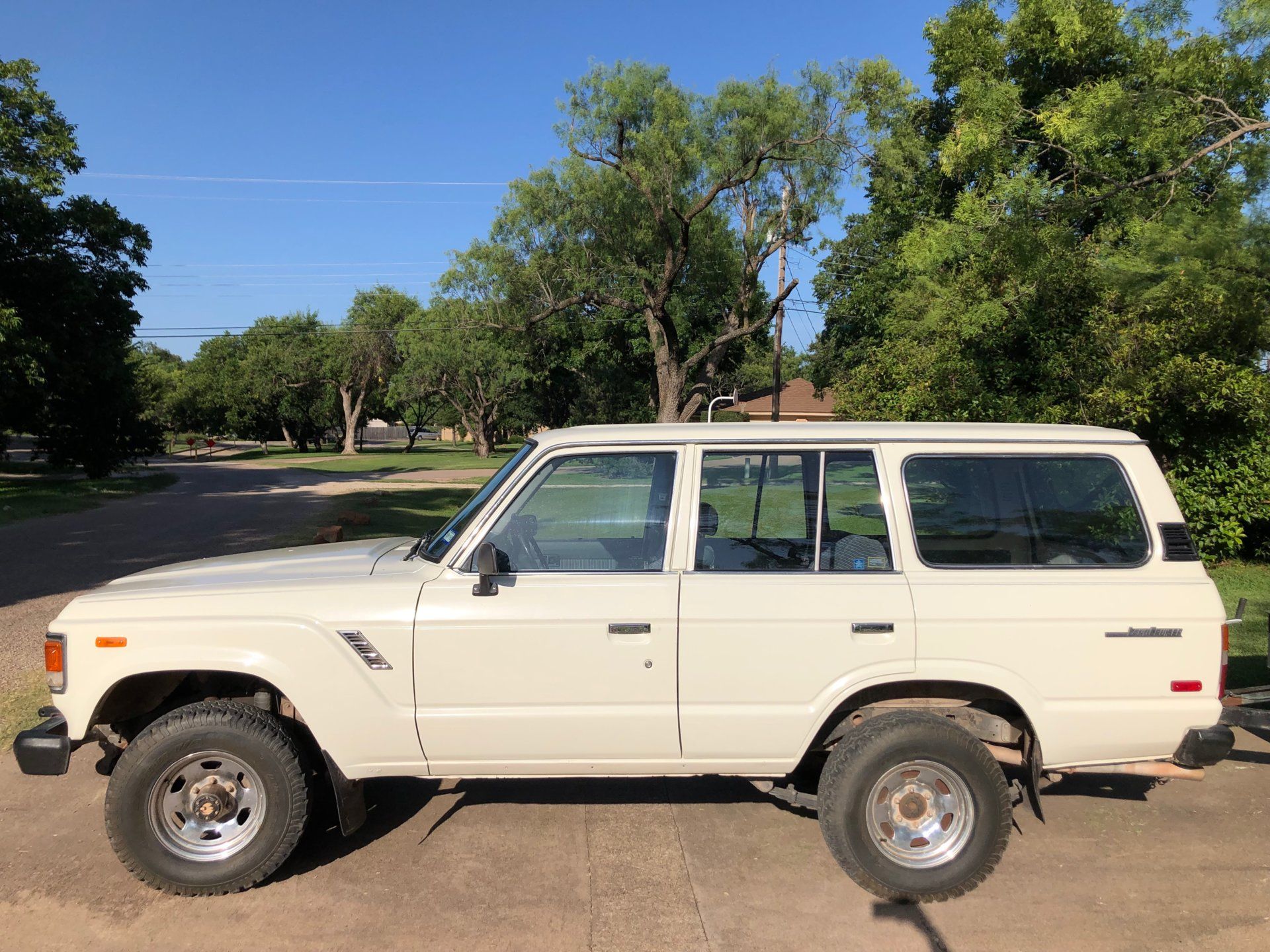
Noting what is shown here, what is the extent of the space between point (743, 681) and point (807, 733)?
36 cm

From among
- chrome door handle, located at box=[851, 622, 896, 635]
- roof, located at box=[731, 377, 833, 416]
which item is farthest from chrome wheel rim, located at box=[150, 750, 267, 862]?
roof, located at box=[731, 377, 833, 416]

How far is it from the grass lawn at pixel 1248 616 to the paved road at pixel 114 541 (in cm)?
937

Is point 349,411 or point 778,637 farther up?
point 349,411

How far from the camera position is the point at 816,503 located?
4000 mm

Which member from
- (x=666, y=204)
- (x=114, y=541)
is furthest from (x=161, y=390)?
(x=114, y=541)

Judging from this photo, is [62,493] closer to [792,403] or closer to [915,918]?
[915,918]

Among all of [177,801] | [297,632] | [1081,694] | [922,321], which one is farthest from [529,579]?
[922,321]

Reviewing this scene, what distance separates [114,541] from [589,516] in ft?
42.3

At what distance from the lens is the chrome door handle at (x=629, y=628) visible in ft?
12.1

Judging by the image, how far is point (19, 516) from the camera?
17.2m

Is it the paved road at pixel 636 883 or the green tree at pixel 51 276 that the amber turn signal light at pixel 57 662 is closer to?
the paved road at pixel 636 883

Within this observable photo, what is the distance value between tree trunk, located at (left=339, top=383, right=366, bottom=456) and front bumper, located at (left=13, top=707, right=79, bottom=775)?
5931cm

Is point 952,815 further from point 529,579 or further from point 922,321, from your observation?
point 922,321

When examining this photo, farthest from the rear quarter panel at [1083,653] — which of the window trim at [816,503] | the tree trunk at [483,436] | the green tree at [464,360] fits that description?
the tree trunk at [483,436]
